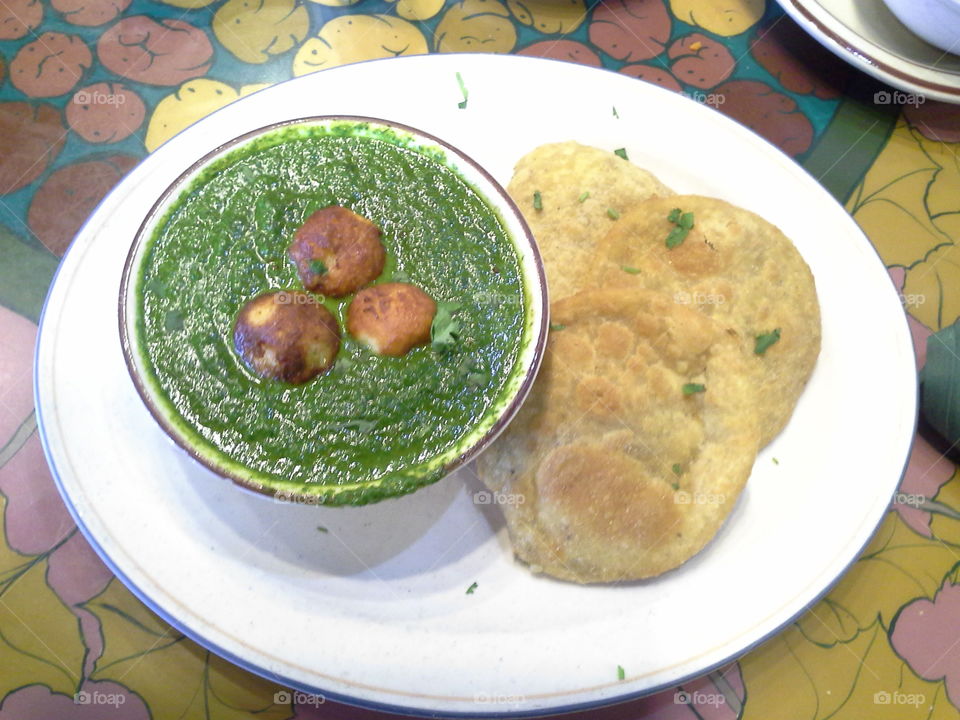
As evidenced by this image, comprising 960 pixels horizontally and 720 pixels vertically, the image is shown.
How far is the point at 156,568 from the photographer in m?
2.51

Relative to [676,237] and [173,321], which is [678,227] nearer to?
[676,237]

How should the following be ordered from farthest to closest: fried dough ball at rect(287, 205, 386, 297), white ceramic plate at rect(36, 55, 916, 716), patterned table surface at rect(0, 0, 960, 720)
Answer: patterned table surface at rect(0, 0, 960, 720), white ceramic plate at rect(36, 55, 916, 716), fried dough ball at rect(287, 205, 386, 297)

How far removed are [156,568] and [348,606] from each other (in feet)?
2.27

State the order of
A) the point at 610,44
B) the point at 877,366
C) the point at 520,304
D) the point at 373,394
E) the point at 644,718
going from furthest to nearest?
the point at 610,44 → the point at 877,366 → the point at 644,718 → the point at 520,304 → the point at 373,394

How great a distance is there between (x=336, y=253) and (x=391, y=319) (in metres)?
0.28

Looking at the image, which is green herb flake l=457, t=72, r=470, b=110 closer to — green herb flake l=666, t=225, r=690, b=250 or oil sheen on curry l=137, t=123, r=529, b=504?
oil sheen on curry l=137, t=123, r=529, b=504

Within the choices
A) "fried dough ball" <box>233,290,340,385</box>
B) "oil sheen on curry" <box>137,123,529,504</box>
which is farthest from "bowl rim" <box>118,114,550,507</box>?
"fried dough ball" <box>233,290,340,385</box>

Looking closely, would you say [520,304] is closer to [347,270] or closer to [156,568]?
[347,270]

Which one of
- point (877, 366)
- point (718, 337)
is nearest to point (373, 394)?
point (718, 337)

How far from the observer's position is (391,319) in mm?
2148

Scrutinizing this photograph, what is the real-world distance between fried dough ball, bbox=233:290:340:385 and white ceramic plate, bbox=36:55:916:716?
745 millimetres

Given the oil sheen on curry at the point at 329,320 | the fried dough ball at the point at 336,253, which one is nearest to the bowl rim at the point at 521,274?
the oil sheen on curry at the point at 329,320

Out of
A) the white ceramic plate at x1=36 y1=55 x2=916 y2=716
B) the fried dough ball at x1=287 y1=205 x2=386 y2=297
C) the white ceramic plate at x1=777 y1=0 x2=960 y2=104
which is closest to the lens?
the fried dough ball at x1=287 y1=205 x2=386 y2=297

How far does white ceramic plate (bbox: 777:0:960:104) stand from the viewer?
3.21 metres
